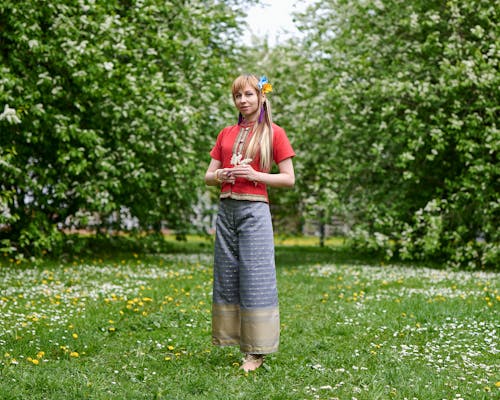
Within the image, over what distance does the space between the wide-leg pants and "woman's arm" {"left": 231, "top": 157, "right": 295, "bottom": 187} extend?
231mm

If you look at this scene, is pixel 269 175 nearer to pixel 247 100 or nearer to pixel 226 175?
pixel 226 175

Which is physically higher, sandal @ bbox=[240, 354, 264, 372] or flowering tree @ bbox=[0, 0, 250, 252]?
flowering tree @ bbox=[0, 0, 250, 252]

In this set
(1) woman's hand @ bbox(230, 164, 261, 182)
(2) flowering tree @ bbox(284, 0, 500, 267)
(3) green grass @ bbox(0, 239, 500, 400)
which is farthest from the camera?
(2) flowering tree @ bbox(284, 0, 500, 267)

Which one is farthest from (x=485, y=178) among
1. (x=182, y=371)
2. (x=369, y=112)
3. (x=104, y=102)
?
(x=182, y=371)

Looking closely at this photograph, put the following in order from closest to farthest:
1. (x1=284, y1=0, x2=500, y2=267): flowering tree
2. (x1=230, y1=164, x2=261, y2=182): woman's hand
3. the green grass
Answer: the green grass < (x1=230, y1=164, x2=261, y2=182): woman's hand < (x1=284, y1=0, x2=500, y2=267): flowering tree

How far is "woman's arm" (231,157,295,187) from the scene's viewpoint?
16.3 ft

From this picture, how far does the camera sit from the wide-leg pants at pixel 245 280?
17.0 feet

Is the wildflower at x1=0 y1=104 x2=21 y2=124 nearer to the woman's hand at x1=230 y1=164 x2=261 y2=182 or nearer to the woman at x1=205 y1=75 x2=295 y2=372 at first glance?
the woman at x1=205 y1=75 x2=295 y2=372

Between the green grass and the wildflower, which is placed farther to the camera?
the wildflower

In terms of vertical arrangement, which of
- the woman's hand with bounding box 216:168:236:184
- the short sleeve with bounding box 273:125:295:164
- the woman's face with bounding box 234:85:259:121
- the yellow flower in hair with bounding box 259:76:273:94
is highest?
the yellow flower in hair with bounding box 259:76:273:94

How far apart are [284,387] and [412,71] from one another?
10.9 meters

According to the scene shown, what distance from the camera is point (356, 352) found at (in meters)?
5.95

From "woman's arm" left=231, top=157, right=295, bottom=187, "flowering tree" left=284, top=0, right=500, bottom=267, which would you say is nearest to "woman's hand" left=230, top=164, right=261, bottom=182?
"woman's arm" left=231, top=157, right=295, bottom=187

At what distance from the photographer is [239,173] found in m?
4.98
